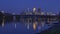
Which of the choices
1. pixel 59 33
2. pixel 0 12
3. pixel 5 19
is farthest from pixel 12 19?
pixel 59 33

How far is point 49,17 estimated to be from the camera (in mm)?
76188

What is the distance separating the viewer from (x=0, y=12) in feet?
215

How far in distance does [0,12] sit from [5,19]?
1136cm

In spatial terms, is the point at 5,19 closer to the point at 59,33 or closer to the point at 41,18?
the point at 41,18

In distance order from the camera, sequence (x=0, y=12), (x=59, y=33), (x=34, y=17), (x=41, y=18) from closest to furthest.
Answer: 1. (x=59, y=33)
2. (x=0, y=12)
3. (x=34, y=17)
4. (x=41, y=18)

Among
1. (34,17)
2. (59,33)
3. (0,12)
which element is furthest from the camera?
(34,17)

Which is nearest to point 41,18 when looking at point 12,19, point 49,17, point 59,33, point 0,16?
point 49,17

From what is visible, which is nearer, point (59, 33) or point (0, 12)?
point (59, 33)

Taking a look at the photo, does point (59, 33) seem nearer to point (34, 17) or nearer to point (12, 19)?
point (34, 17)

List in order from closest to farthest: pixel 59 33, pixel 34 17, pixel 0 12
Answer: pixel 59 33
pixel 0 12
pixel 34 17

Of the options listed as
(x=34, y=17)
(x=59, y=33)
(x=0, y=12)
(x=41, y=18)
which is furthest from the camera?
(x=41, y=18)

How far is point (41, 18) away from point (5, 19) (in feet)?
46.5

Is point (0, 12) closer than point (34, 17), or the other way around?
point (0, 12)

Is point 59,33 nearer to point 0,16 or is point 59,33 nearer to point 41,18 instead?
point 0,16
